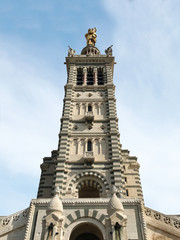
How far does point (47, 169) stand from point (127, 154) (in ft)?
29.7

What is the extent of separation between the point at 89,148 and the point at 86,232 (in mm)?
7601

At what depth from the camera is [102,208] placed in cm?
1670

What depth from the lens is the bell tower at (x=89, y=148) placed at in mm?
20406

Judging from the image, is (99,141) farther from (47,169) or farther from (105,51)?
(105,51)

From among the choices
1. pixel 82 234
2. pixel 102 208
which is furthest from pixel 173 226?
pixel 82 234

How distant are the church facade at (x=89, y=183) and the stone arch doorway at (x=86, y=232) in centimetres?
7

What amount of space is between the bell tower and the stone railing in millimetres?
2437

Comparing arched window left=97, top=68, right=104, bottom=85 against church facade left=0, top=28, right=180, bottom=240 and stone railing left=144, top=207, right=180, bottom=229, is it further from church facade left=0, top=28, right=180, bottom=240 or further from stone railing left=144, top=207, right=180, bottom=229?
stone railing left=144, top=207, right=180, bottom=229

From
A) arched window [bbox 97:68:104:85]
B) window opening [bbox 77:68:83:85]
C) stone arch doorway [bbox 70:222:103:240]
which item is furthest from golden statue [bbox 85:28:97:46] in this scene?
stone arch doorway [bbox 70:222:103:240]

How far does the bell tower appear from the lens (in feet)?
66.9

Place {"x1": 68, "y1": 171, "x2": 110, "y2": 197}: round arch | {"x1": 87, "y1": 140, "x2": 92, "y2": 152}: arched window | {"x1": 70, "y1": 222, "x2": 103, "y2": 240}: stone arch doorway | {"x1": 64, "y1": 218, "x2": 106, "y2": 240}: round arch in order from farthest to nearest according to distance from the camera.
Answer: {"x1": 87, "y1": 140, "x2": 92, "y2": 152}: arched window
{"x1": 68, "y1": 171, "x2": 110, "y2": 197}: round arch
{"x1": 70, "y1": 222, "x2": 103, "y2": 240}: stone arch doorway
{"x1": 64, "y1": 218, "x2": 106, "y2": 240}: round arch

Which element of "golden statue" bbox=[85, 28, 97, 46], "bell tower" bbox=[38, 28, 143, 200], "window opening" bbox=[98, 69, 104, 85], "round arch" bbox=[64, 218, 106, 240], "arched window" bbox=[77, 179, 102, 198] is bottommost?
"round arch" bbox=[64, 218, 106, 240]

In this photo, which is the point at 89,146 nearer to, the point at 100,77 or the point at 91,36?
the point at 100,77

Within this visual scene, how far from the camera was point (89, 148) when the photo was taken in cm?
2300
